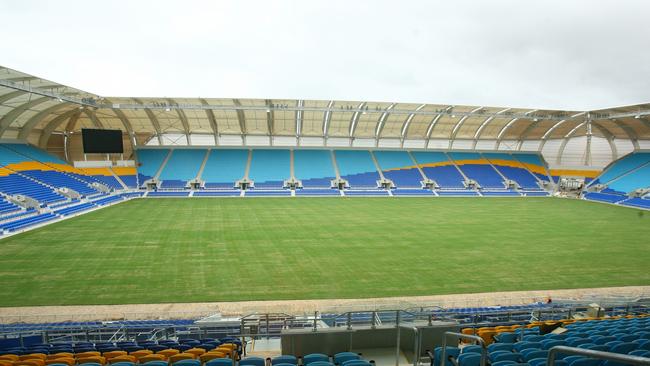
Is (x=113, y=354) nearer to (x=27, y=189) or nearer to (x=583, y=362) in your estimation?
(x=583, y=362)

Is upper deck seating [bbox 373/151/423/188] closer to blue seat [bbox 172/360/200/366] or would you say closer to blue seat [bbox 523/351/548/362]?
blue seat [bbox 523/351/548/362]

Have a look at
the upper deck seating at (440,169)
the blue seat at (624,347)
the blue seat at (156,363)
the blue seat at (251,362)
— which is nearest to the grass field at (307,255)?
the blue seat at (251,362)

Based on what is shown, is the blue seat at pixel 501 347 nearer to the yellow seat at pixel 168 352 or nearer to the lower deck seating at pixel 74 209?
the yellow seat at pixel 168 352

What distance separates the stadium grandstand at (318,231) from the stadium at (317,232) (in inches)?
4.6

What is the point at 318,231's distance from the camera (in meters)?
23.0

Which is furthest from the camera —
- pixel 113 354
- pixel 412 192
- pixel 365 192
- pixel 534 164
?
pixel 534 164

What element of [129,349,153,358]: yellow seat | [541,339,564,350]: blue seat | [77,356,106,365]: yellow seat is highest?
[541,339,564,350]: blue seat

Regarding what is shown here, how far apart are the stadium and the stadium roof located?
0.28 metres

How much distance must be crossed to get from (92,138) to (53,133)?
8.20 metres

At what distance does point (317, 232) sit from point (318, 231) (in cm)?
30

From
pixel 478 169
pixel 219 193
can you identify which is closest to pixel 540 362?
pixel 219 193

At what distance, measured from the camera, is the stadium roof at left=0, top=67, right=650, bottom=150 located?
32.1 meters

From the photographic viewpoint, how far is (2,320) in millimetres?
10859

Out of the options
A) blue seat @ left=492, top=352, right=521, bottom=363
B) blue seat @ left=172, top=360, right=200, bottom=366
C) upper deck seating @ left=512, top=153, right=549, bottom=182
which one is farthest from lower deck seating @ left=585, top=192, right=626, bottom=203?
blue seat @ left=172, top=360, right=200, bottom=366
